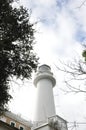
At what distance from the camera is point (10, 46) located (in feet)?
37.7

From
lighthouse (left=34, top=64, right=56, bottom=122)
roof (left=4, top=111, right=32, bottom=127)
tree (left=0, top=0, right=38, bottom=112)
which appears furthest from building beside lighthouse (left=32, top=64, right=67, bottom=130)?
tree (left=0, top=0, right=38, bottom=112)

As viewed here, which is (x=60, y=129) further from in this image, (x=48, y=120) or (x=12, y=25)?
(x=12, y=25)

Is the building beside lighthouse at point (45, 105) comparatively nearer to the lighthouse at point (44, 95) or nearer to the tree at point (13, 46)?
the lighthouse at point (44, 95)

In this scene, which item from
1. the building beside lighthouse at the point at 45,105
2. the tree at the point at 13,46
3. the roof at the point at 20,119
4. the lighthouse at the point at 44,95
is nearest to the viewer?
the tree at the point at 13,46

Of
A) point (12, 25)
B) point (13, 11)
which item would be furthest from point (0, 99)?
point (13, 11)

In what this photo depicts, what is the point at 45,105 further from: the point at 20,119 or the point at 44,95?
the point at 20,119

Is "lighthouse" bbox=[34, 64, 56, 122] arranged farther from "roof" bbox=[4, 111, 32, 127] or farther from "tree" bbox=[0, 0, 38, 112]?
"tree" bbox=[0, 0, 38, 112]

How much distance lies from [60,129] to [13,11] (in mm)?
21631

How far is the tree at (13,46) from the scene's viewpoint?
36.7ft

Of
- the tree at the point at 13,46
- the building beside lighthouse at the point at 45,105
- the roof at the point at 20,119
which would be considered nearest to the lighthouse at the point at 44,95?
the building beside lighthouse at the point at 45,105

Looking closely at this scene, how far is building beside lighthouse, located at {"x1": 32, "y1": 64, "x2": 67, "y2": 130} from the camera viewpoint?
3184cm

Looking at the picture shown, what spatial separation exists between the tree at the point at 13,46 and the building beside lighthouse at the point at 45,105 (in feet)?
59.2

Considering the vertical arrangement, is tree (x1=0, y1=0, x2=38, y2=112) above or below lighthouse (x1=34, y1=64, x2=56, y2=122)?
below

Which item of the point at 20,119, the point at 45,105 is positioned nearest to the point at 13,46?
the point at 20,119
